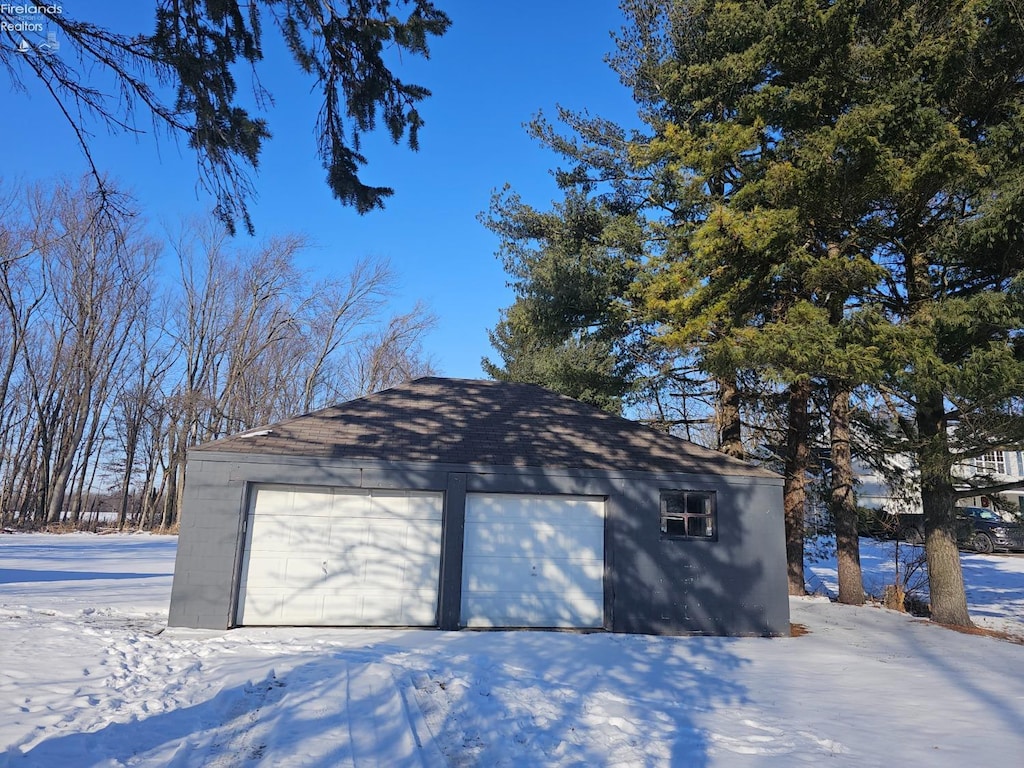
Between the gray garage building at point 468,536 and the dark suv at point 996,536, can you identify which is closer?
the gray garage building at point 468,536

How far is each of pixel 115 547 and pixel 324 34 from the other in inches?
806

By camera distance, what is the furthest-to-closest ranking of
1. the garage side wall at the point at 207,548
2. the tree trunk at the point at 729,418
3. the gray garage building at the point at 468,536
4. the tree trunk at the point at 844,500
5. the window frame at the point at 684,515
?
the tree trunk at the point at 729,418 < the tree trunk at the point at 844,500 < the window frame at the point at 684,515 < the gray garage building at the point at 468,536 < the garage side wall at the point at 207,548

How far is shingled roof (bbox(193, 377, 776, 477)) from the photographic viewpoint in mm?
9781

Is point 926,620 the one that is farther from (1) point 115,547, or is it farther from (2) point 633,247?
(1) point 115,547

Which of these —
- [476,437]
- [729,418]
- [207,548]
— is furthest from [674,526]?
[207,548]

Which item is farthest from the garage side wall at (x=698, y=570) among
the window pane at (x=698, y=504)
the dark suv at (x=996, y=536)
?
the dark suv at (x=996, y=536)

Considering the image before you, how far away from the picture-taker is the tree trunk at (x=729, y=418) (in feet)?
44.2

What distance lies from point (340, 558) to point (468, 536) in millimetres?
1912

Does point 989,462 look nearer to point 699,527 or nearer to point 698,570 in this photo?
point 699,527

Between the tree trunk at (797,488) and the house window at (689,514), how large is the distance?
14.3 feet

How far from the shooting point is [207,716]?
4.88 meters

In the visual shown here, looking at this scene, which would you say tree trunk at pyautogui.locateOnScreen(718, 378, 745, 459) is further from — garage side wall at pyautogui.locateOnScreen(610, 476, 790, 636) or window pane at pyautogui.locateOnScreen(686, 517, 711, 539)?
window pane at pyautogui.locateOnScreen(686, 517, 711, 539)

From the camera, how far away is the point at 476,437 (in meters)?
10.7

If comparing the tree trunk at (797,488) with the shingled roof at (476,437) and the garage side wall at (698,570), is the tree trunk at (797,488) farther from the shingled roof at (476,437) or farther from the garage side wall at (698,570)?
the garage side wall at (698,570)
